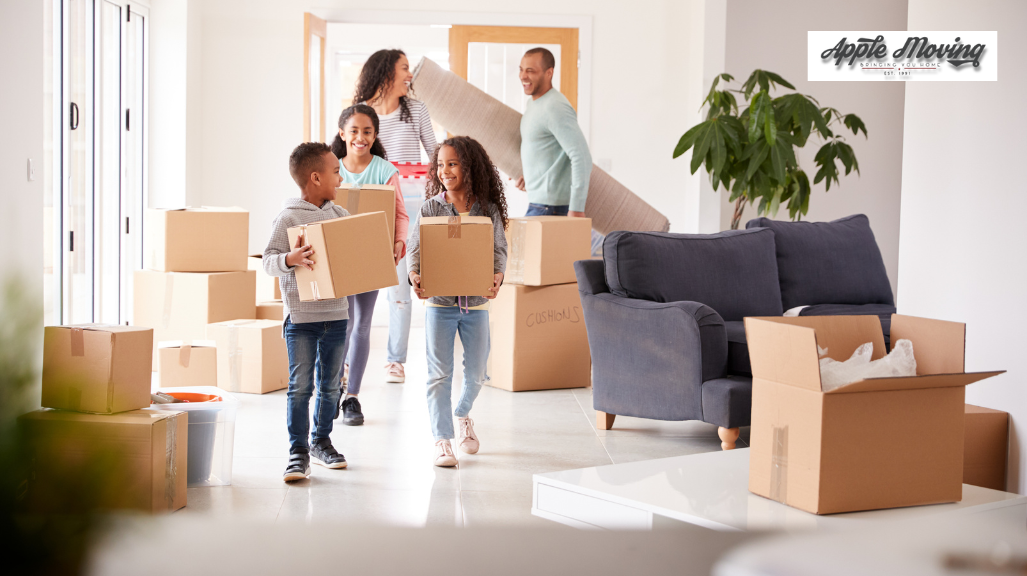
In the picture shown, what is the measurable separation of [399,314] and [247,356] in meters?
0.70

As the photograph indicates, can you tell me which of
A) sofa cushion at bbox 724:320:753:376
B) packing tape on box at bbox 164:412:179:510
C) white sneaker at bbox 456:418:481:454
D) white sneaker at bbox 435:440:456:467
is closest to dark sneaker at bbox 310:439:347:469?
white sneaker at bbox 435:440:456:467

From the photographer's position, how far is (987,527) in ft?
1.32

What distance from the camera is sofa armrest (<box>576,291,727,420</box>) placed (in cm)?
277

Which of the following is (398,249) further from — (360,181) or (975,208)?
(975,208)

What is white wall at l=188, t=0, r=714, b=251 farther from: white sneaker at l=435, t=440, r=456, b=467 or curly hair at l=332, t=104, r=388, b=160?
white sneaker at l=435, t=440, r=456, b=467

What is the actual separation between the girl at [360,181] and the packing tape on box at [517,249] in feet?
2.01

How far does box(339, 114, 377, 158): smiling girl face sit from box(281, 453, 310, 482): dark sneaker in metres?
1.33

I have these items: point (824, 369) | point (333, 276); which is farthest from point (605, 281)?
point (824, 369)

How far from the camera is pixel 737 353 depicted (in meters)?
2.82

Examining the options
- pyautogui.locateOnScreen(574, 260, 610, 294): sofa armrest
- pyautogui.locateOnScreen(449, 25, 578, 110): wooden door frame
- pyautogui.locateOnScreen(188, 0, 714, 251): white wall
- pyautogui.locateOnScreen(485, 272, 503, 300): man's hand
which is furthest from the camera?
pyautogui.locateOnScreen(449, 25, 578, 110): wooden door frame

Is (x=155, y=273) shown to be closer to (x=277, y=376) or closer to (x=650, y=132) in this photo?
(x=277, y=376)

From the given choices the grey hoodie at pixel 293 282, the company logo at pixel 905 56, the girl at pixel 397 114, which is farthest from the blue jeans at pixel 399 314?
the company logo at pixel 905 56

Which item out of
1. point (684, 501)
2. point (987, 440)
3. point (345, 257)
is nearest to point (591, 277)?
point (345, 257)

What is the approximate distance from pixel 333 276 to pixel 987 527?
2.01 m
